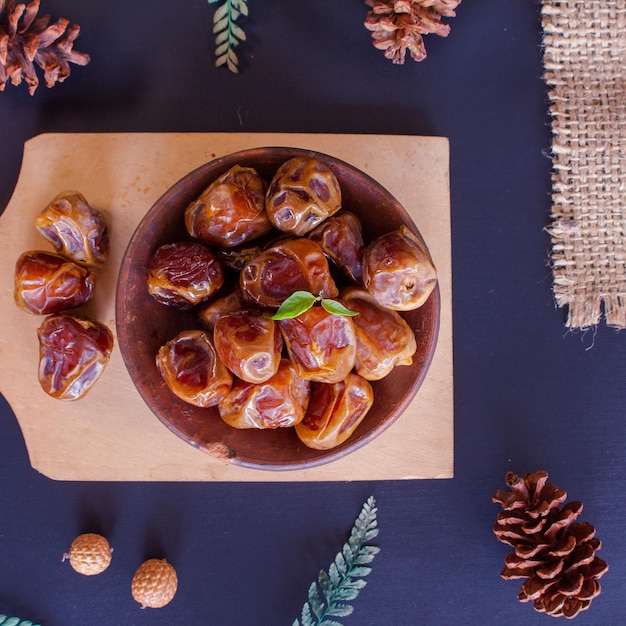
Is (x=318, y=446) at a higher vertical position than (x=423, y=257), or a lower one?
lower

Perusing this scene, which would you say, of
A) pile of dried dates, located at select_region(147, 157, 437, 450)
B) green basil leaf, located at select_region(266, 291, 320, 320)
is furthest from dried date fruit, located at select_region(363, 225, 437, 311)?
green basil leaf, located at select_region(266, 291, 320, 320)

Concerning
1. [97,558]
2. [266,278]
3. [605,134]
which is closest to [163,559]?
[97,558]

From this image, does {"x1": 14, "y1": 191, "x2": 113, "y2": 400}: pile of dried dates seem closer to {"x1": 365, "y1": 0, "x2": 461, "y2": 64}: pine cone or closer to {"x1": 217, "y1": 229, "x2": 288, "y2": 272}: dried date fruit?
{"x1": 217, "y1": 229, "x2": 288, "y2": 272}: dried date fruit

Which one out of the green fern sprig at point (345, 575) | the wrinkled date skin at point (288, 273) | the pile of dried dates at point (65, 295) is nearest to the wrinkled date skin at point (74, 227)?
the pile of dried dates at point (65, 295)

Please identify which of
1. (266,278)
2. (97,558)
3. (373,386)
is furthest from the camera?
(97,558)

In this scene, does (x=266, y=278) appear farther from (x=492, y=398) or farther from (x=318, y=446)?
(x=492, y=398)

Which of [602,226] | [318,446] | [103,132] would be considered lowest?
[318,446]

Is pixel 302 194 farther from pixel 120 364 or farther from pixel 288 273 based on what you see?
pixel 120 364
